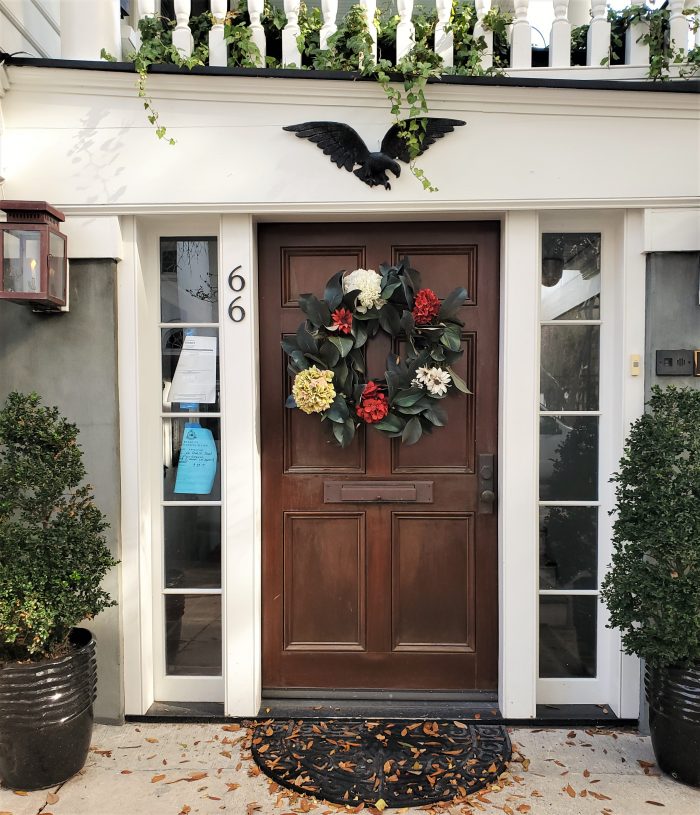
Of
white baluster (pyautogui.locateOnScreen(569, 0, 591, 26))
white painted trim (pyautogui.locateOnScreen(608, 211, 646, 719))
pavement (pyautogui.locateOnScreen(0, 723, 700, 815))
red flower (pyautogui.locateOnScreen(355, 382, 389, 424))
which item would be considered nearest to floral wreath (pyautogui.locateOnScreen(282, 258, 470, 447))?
red flower (pyautogui.locateOnScreen(355, 382, 389, 424))

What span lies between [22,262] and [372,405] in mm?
1655

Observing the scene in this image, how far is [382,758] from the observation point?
276 centimetres

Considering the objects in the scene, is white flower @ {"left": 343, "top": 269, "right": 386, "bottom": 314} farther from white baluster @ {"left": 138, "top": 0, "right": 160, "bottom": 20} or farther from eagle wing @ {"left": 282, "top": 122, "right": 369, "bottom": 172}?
white baluster @ {"left": 138, "top": 0, "right": 160, "bottom": 20}

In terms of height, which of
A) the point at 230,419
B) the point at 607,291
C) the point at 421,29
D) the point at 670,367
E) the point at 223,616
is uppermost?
the point at 421,29

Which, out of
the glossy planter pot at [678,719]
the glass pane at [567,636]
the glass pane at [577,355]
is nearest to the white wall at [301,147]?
the glass pane at [577,355]

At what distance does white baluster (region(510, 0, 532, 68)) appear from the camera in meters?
3.03

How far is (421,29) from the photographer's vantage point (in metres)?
3.03

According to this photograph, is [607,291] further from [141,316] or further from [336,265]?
[141,316]

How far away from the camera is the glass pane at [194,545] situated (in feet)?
10.6

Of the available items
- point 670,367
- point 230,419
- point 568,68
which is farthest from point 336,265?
point 670,367

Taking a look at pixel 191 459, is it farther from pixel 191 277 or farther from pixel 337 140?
pixel 337 140

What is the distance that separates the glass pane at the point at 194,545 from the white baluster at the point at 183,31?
221 cm

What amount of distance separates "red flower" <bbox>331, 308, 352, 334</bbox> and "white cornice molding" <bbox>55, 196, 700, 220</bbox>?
0.47 m

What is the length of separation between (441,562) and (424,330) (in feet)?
3.83
